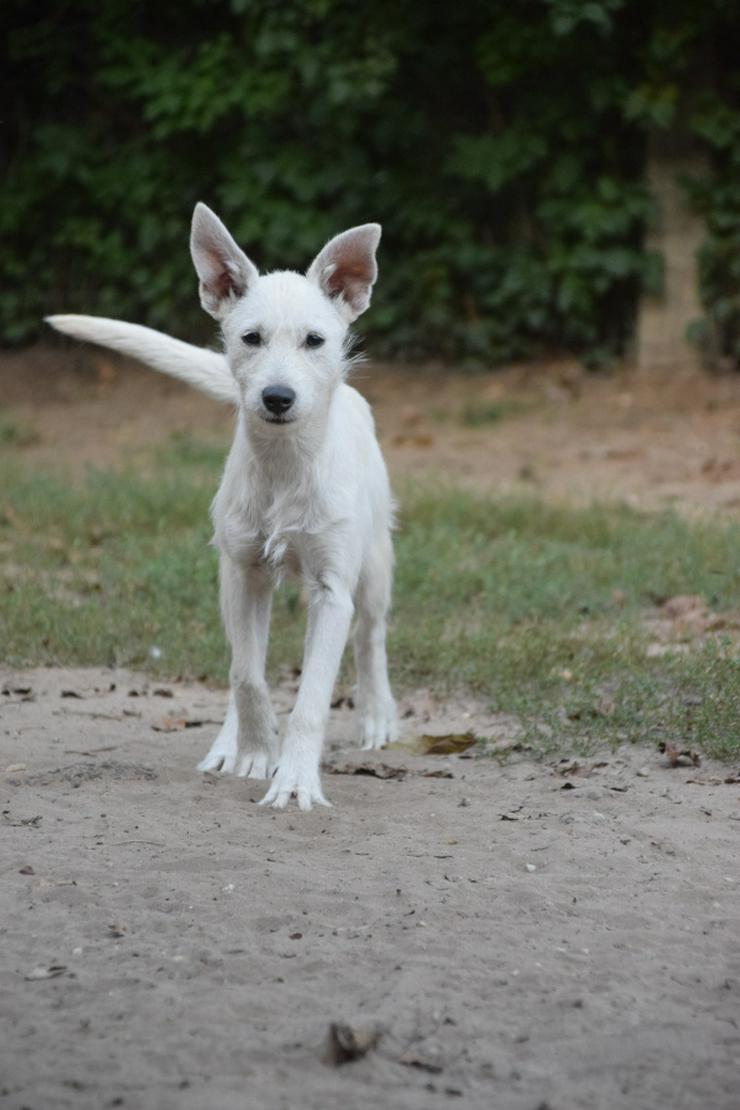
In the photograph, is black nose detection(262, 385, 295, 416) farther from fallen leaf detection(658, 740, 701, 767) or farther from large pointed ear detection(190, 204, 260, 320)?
fallen leaf detection(658, 740, 701, 767)

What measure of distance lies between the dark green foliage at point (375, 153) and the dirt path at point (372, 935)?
857 centimetres

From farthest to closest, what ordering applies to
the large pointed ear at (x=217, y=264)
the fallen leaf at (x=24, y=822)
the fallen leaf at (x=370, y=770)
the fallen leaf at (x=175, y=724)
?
the fallen leaf at (x=175, y=724), the fallen leaf at (x=370, y=770), the large pointed ear at (x=217, y=264), the fallen leaf at (x=24, y=822)

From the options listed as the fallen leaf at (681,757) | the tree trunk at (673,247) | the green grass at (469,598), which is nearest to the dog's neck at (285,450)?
the green grass at (469,598)

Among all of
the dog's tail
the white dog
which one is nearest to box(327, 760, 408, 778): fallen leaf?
the white dog

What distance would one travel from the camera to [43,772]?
4852mm

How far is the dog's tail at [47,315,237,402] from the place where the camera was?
595 centimetres

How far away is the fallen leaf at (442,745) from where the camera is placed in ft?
18.1

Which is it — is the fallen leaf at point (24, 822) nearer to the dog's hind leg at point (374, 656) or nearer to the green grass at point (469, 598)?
the dog's hind leg at point (374, 656)

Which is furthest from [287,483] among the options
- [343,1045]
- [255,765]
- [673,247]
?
[673,247]

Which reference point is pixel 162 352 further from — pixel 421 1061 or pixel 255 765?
pixel 421 1061

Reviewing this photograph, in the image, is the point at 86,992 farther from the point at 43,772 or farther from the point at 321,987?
the point at 43,772

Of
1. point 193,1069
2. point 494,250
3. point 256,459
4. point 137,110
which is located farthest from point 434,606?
point 137,110

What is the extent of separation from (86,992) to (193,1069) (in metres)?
0.42

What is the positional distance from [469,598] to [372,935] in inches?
156
